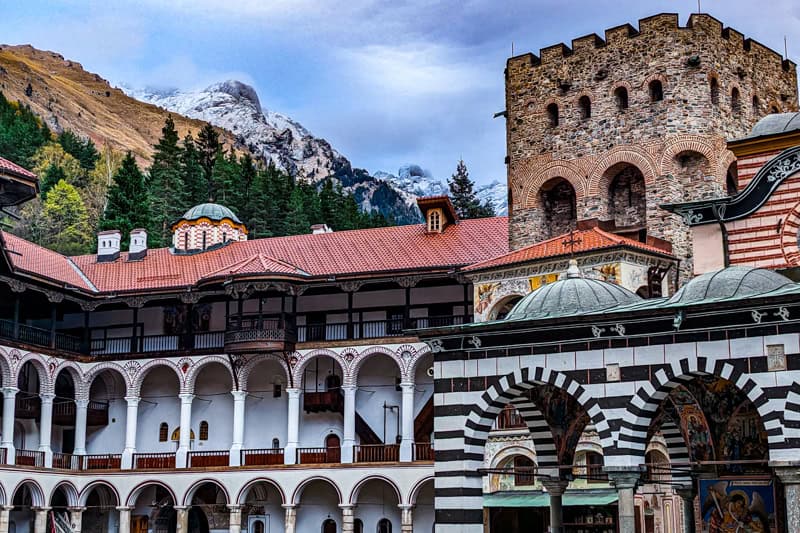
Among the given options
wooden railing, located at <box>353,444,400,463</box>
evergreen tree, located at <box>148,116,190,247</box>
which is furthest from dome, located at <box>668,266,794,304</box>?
evergreen tree, located at <box>148,116,190,247</box>

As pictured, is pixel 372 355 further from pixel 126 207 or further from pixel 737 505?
pixel 126 207

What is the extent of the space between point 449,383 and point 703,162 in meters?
17.4

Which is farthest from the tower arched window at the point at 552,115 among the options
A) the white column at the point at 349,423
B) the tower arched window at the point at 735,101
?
the white column at the point at 349,423

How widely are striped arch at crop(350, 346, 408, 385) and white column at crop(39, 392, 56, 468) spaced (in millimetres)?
9972

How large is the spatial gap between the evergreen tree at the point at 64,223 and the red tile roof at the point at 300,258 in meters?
25.7

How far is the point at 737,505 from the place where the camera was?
810 inches

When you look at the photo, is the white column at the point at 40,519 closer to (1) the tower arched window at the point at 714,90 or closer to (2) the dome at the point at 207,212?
(2) the dome at the point at 207,212

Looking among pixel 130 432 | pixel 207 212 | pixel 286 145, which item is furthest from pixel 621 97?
pixel 286 145

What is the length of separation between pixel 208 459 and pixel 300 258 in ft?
24.8

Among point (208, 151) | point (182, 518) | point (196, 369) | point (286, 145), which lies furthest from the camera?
point (286, 145)

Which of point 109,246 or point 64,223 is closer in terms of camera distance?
point 109,246

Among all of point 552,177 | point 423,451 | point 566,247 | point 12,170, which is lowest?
point 423,451

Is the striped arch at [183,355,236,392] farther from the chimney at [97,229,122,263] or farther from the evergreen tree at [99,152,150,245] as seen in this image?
the evergreen tree at [99,152,150,245]

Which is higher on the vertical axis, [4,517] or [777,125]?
[777,125]
